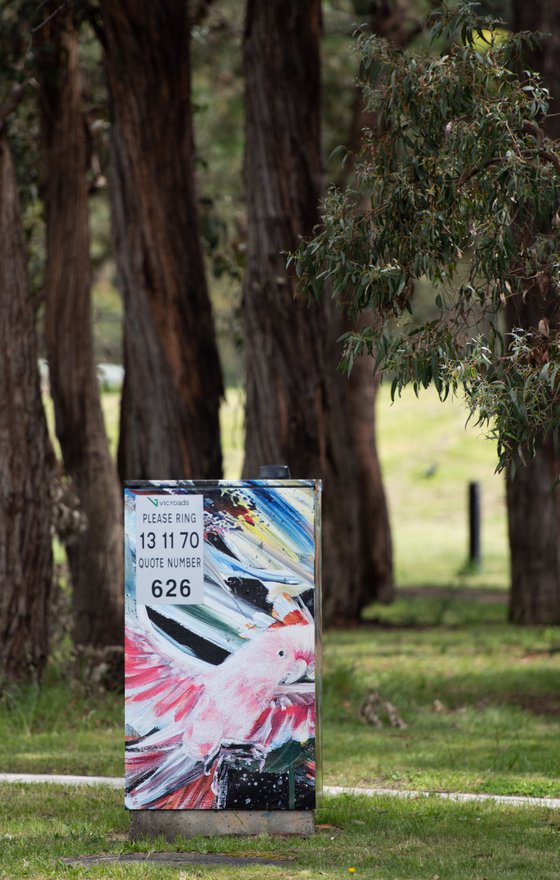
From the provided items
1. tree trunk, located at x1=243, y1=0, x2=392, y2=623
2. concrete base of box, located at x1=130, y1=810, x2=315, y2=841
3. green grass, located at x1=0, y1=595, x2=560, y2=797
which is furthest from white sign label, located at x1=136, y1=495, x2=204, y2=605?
tree trunk, located at x1=243, y1=0, x2=392, y2=623

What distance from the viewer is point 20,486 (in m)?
11.8

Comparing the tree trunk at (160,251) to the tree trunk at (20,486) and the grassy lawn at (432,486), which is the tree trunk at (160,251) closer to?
the tree trunk at (20,486)

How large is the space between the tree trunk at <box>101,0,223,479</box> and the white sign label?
23.5ft

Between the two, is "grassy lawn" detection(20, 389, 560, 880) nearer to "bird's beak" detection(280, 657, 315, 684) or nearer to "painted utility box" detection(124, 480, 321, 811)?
"painted utility box" detection(124, 480, 321, 811)

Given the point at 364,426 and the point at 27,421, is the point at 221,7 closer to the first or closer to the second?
the point at 364,426

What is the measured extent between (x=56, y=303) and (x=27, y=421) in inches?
135

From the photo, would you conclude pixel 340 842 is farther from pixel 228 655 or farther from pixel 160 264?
pixel 160 264

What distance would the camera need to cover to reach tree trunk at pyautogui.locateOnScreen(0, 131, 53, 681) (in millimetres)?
A: 11742

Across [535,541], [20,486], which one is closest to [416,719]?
[20,486]

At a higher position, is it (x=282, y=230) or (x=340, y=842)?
(x=282, y=230)

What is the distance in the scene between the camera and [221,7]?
2359 centimetres

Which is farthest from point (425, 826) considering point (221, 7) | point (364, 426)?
point (221, 7)

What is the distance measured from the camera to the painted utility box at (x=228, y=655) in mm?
6738

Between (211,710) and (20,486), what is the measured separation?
5.39m
